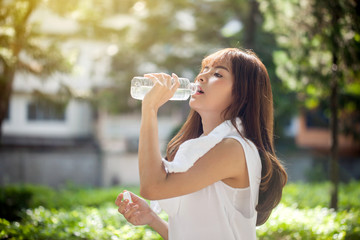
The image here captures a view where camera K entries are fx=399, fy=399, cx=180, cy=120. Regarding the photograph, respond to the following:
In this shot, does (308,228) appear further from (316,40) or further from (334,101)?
(316,40)

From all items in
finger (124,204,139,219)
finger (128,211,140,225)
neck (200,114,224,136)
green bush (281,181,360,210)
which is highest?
neck (200,114,224,136)

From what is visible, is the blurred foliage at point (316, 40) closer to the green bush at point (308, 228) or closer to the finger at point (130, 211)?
the green bush at point (308, 228)

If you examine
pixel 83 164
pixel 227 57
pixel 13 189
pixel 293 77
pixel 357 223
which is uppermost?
pixel 227 57

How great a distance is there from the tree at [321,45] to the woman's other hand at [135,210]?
4841mm

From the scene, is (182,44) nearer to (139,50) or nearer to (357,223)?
(139,50)

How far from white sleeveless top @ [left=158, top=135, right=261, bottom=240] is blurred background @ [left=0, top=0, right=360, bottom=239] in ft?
2.04

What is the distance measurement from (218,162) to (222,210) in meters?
0.23

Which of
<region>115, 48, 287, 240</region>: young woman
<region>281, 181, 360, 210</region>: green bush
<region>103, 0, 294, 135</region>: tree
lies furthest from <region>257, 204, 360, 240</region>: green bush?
<region>103, 0, 294, 135</region>: tree

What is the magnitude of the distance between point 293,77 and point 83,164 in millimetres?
13684

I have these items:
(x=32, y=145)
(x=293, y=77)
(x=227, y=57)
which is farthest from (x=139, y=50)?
(x=227, y=57)

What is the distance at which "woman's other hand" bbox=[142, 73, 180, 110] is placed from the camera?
66.4 inches

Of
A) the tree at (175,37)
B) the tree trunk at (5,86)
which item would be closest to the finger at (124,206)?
the tree trunk at (5,86)

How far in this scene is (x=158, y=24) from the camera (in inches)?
499

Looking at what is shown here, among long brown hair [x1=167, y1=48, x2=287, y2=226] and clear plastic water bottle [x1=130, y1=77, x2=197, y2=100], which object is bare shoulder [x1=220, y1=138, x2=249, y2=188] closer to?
long brown hair [x1=167, y1=48, x2=287, y2=226]
